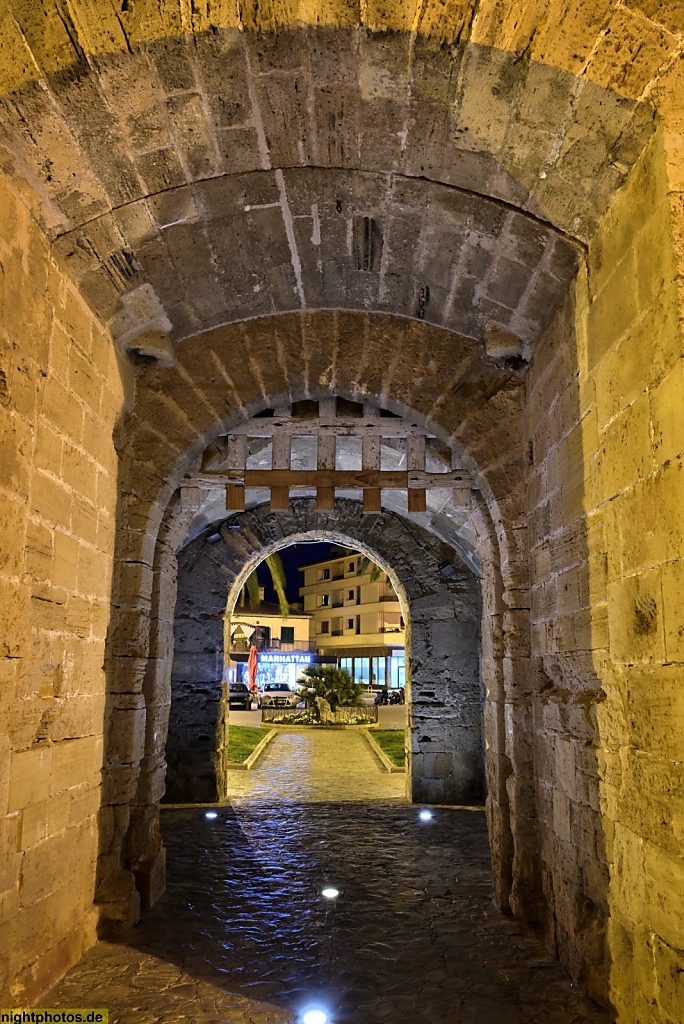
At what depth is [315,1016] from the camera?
3.17 metres

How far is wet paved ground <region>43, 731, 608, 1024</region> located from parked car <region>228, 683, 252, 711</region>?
1510cm

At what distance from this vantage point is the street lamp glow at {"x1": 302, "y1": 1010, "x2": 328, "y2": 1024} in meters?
3.12

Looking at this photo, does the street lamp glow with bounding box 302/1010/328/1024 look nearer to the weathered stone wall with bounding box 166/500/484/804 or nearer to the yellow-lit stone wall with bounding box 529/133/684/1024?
the yellow-lit stone wall with bounding box 529/133/684/1024

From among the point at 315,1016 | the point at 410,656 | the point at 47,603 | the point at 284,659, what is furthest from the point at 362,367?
the point at 284,659

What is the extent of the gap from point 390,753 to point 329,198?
31.7 feet

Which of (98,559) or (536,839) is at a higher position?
(98,559)

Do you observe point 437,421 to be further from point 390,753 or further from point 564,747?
point 390,753

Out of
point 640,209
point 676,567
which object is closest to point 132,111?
point 640,209

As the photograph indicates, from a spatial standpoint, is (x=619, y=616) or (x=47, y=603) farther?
(x=47, y=603)

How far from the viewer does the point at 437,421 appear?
482 cm

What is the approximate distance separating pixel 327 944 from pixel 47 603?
2.49m

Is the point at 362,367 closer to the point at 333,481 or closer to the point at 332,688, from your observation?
the point at 333,481

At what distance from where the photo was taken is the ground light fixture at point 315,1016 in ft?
10.2

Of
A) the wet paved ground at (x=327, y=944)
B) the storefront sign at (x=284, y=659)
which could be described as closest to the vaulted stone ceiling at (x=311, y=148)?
the wet paved ground at (x=327, y=944)
